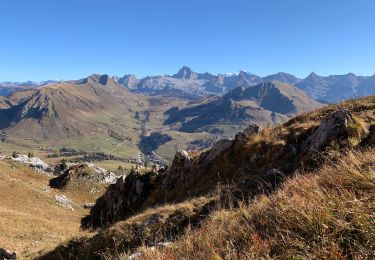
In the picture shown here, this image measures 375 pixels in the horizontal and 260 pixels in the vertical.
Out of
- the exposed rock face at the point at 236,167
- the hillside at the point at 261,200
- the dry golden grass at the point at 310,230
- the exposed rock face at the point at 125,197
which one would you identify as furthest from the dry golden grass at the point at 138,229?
the exposed rock face at the point at 125,197

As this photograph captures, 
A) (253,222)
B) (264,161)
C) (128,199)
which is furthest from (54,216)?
(253,222)

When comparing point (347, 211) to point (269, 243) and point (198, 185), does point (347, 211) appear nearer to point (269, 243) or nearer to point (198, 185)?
point (269, 243)

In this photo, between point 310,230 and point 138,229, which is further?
point 138,229

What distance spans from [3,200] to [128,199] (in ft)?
121

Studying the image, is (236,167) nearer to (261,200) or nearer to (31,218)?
(261,200)

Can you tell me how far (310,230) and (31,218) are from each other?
5227 centimetres

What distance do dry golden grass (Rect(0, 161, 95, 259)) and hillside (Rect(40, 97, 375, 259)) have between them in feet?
19.6

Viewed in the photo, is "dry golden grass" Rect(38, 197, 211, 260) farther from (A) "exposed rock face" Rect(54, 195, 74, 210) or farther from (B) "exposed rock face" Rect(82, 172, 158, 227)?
(A) "exposed rock face" Rect(54, 195, 74, 210)

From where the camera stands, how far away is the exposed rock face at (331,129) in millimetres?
18969

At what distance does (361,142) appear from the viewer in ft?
58.6

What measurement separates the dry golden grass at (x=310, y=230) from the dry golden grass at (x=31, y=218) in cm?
2049

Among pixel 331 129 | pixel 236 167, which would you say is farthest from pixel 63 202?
pixel 331 129

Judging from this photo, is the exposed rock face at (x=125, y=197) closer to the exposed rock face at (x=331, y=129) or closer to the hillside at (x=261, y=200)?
the hillside at (x=261, y=200)

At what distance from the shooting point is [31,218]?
5144 cm
